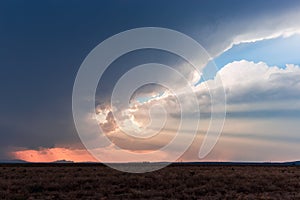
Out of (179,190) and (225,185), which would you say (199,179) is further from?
(179,190)

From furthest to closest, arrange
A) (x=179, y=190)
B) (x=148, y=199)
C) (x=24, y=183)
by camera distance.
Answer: (x=24, y=183) → (x=179, y=190) → (x=148, y=199)

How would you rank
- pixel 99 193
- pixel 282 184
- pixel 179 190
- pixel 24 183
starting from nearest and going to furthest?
pixel 99 193
pixel 179 190
pixel 24 183
pixel 282 184

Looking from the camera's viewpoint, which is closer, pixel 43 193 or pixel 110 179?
pixel 43 193

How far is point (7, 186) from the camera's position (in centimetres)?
2948

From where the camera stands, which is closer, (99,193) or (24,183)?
(99,193)

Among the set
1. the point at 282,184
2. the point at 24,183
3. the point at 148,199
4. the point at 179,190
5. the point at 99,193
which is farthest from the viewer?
the point at 282,184

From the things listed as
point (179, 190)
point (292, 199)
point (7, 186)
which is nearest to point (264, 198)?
point (292, 199)

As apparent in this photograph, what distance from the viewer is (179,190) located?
1135 inches

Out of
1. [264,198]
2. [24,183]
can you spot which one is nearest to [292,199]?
[264,198]

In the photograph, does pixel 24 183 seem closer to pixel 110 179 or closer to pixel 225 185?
pixel 110 179

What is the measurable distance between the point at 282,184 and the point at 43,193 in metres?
19.3

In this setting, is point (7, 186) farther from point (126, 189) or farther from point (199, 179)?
point (199, 179)

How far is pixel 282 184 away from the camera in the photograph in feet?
111

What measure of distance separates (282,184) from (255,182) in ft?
7.24
